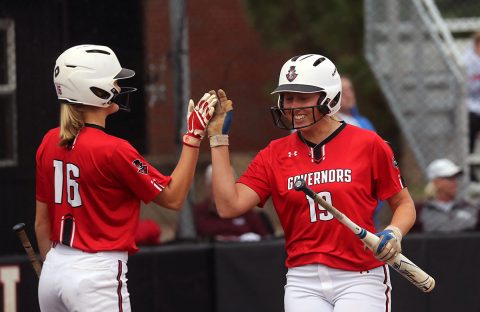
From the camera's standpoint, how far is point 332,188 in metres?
5.52

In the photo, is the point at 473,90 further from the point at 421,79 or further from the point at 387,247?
the point at 387,247

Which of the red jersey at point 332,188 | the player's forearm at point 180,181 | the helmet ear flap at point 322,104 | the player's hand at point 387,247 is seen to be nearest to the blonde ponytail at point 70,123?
the player's forearm at point 180,181

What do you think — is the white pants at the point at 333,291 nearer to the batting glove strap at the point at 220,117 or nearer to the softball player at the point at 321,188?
the softball player at the point at 321,188

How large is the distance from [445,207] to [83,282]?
13.4 feet

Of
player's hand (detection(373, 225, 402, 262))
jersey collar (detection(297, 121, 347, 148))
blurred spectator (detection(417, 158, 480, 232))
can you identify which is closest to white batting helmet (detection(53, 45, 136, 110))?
jersey collar (detection(297, 121, 347, 148))

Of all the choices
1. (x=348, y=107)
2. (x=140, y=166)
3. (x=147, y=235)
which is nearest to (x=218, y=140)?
(x=140, y=166)

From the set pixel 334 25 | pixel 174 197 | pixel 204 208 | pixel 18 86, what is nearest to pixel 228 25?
pixel 334 25

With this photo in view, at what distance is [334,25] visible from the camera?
1417 centimetres

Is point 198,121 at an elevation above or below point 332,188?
above

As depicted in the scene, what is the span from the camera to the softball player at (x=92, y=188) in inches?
212

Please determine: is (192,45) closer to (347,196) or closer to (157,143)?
(157,143)

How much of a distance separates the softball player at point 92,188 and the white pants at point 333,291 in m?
0.72

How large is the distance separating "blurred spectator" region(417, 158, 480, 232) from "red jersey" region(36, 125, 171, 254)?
3.61 m

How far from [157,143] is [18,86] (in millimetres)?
2066
